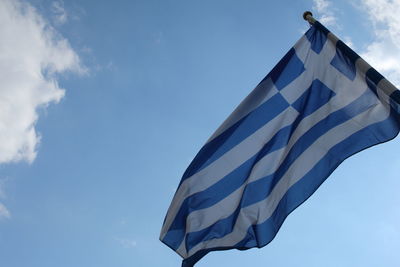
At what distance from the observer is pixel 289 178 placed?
22.5ft

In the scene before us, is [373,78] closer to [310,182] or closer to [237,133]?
[310,182]

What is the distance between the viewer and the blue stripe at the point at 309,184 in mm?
6289

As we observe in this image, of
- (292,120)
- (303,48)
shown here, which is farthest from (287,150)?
(303,48)

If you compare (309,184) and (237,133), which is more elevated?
(237,133)

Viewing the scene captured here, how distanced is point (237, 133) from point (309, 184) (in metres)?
1.55

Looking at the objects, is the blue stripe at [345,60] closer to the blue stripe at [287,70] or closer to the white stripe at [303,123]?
the white stripe at [303,123]

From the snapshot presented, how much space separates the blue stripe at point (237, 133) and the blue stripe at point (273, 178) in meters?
0.43

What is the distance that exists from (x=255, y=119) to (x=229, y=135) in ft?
1.67

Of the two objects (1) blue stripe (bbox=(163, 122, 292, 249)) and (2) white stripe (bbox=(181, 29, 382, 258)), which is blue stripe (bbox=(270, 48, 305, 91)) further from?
(1) blue stripe (bbox=(163, 122, 292, 249))

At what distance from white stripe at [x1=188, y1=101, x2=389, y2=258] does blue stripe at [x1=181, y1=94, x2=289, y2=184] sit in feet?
3.00

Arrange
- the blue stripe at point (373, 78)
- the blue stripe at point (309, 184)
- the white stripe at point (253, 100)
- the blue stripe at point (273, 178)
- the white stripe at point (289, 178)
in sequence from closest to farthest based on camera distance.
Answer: the blue stripe at point (373, 78) < the blue stripe at point (309, 184) < the white stripe at point (289, 178) < the blue stripe at point (273, 178) < the white stripe at point (253, 100)

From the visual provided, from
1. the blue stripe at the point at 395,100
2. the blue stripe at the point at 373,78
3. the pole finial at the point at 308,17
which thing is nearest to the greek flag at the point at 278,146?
the blue stripe at the point at 373,78

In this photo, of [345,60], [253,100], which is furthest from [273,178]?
[345,60]

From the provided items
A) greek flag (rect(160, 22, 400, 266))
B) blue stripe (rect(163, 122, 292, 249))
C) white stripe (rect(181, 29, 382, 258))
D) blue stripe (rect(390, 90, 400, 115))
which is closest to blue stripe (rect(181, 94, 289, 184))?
greek flag (rect(160, 22, 400, 266))
